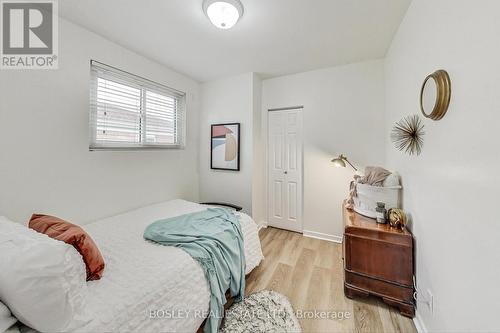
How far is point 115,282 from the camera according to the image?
1.16m

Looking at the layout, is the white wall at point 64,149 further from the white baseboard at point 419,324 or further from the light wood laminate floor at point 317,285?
the white baseboard at point 419,324

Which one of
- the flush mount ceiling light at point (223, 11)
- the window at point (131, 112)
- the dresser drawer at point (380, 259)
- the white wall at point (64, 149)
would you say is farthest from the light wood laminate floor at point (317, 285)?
the flush mount ceiling light at point (223, 11)

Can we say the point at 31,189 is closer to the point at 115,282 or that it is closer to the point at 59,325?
the point at 115,282

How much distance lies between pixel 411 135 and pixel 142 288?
221 cm

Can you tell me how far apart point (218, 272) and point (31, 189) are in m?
1.80

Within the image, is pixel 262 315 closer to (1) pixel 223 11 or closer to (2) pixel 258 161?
(2) pixel 258 161

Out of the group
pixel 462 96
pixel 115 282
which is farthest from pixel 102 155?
pixel 462 96

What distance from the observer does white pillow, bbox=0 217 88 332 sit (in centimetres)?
77

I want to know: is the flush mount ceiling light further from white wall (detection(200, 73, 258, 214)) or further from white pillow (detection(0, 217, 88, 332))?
white pillow (detection(0, 217, 88, 332))

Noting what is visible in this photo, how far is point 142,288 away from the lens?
1126 mm

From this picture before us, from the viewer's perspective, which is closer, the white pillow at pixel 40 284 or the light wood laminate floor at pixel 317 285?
the white pillow at pixel 40 284

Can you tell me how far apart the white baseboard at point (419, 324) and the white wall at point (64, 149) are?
304cm

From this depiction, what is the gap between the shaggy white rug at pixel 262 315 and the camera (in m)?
1.45

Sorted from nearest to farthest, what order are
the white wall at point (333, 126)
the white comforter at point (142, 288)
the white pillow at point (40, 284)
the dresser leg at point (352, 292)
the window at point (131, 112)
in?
1. the white pillow at point (40, 284)
2. the white comforter at point (142, 288)
3. the dresser leg at point (352, 292)
4. the window at point (131, 112)
5. the white wall at point (333, 126)
